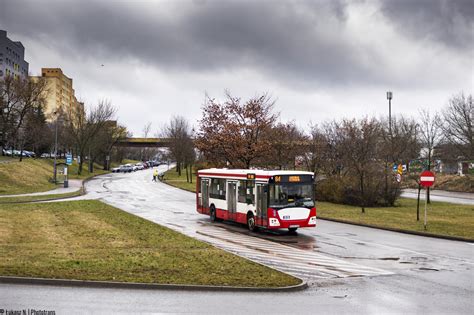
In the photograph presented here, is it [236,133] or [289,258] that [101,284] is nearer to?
[289,258]

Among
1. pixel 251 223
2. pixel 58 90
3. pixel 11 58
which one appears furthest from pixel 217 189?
pixel 58 90

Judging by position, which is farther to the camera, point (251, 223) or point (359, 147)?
point (359, 147)

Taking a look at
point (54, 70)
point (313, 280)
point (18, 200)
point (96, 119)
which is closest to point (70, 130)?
point (96, 119)

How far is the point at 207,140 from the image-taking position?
47.7 m

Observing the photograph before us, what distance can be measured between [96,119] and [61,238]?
6792cm

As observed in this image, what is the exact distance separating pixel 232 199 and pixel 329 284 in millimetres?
13174

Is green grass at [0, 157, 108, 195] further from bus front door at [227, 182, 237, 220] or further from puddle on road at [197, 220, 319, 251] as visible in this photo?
puddle on road at [197, 220, 319, 251]

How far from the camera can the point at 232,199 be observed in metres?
25.1

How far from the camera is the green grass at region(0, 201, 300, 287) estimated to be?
39.0ft

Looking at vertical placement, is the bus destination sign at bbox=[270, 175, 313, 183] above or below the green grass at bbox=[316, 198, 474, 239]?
above

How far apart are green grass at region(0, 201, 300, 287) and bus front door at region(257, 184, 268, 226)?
4105 millimetres

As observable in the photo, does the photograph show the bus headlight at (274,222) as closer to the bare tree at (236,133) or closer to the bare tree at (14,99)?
the bare tree at (236,133)

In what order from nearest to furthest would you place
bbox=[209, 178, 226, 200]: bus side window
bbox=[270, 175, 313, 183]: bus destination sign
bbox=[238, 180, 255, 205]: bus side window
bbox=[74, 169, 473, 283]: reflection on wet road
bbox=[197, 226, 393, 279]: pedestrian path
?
bbox=[197, 226, 393, 279]: pedestrian path < bbox=[74, 169, 473, 283]: reflection on wet road < bbox=[270, 175, 313, 183]: bus destination sign < bbox=[238, 180, 255, 205]: bus side window < bbox=[209, 178, 226, 200]: bus side window

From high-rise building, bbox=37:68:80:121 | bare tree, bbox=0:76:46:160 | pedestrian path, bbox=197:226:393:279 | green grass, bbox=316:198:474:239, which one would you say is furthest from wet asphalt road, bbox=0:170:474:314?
high-rise building, bbox=37:68:80:121
